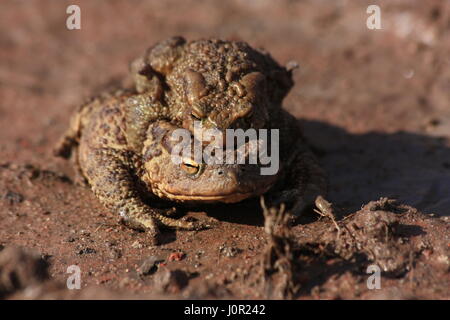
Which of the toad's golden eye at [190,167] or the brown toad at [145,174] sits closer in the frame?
the brown toad at [145,174]

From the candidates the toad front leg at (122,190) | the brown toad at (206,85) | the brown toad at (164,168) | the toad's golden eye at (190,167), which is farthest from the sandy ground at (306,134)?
the brown toad at (206,85)

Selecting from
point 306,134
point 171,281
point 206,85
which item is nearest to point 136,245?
point 171,281

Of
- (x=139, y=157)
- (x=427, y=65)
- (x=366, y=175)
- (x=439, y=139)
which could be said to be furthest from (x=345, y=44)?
(x=139, y=157)

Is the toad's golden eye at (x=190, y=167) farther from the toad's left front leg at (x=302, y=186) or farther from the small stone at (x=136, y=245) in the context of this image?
the toad's left front leg at (x=302, y=186)

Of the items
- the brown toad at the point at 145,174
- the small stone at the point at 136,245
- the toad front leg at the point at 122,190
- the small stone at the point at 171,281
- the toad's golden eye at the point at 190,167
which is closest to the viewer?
the small stone at the point at 171,281

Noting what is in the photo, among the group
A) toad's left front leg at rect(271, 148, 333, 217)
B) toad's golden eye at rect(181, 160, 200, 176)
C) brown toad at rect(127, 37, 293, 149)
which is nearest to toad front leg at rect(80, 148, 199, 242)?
brown toad at rect(127, 37, 293, 149)

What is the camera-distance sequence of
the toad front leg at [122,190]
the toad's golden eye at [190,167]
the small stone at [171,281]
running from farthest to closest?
the toad front leg at [122,190] → the toad's golden eye at [190,167] → the small stone at [171,281]
